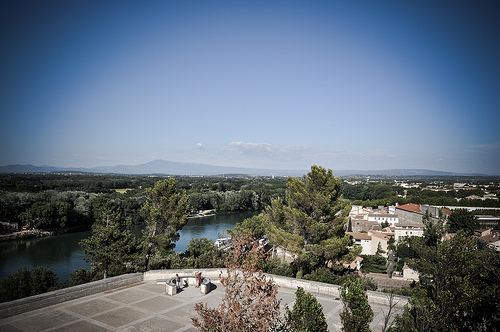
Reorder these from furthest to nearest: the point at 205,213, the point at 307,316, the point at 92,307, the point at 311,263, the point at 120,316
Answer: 1. the point at 205,213
2. the point at 311,263
3. the point at 92,307
4. the point at 120,316
5. the point at 307,316

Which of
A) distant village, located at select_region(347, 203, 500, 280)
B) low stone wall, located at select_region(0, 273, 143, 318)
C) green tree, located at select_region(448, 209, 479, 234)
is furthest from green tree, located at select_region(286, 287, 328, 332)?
green tree, located at select_region(448, 209, 479, 234)

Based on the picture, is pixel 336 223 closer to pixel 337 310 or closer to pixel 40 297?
pixel 337 310

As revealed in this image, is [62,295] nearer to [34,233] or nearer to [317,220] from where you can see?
[317,220]

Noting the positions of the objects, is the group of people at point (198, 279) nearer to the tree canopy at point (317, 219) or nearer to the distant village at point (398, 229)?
the tree canopy at point (317, 219)

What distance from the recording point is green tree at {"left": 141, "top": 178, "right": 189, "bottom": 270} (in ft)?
55.5

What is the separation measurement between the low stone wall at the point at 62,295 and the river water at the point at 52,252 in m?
15.3

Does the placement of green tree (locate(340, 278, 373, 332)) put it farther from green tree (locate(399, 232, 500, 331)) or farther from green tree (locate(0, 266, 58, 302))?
green tree (locate(0, 266, 58, 302))

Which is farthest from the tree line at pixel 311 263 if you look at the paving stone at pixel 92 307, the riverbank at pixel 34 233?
the riverbank at pixel 34 233

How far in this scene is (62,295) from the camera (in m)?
8.98

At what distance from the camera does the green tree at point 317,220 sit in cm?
1404

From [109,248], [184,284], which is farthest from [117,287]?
[109,248]

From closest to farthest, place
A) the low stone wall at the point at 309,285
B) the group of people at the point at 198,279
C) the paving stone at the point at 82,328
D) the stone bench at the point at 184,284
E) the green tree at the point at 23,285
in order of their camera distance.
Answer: the paving stone at the point at 82,328, the low stone wall at the point at 309,285, the stone bench at the point at 184,284, the group of people at the point at 198,279, the green tree at the point at 23,285

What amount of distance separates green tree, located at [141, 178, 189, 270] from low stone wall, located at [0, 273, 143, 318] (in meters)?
5.70

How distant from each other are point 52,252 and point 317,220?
91.9 feet
